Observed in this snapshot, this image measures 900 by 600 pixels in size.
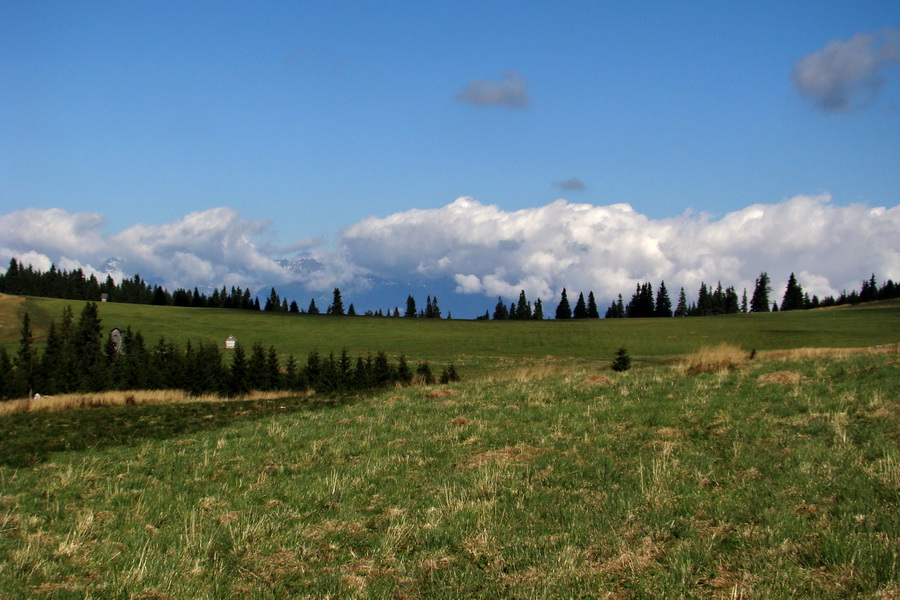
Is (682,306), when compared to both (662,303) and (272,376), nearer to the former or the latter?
(662,303)

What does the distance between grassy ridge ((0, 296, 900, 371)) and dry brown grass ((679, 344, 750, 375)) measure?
40.9 metres

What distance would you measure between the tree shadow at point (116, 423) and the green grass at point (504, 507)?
3.81 feet

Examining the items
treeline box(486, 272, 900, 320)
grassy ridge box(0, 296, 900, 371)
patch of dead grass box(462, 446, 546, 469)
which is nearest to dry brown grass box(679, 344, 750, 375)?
patch of dead grass box(462, 446, 546, 469)

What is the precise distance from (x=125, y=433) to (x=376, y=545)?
15.7 meters

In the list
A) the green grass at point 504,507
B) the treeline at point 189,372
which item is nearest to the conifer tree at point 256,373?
the treeline at point 189,372

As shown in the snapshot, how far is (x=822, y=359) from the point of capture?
21.2 metres

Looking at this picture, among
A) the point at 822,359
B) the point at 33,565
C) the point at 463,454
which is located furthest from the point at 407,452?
the point at 822,359

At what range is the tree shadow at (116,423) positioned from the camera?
17250 mm

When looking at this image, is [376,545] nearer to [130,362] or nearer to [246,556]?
[246,556]

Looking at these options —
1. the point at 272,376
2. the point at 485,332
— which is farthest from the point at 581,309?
the point at 272,376

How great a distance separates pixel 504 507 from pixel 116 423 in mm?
19051

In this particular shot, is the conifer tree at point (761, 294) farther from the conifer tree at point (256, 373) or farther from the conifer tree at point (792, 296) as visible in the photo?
the conifer tree at point (256, 373)

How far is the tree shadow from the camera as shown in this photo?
17.2 m

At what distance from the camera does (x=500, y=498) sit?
29.4ft
